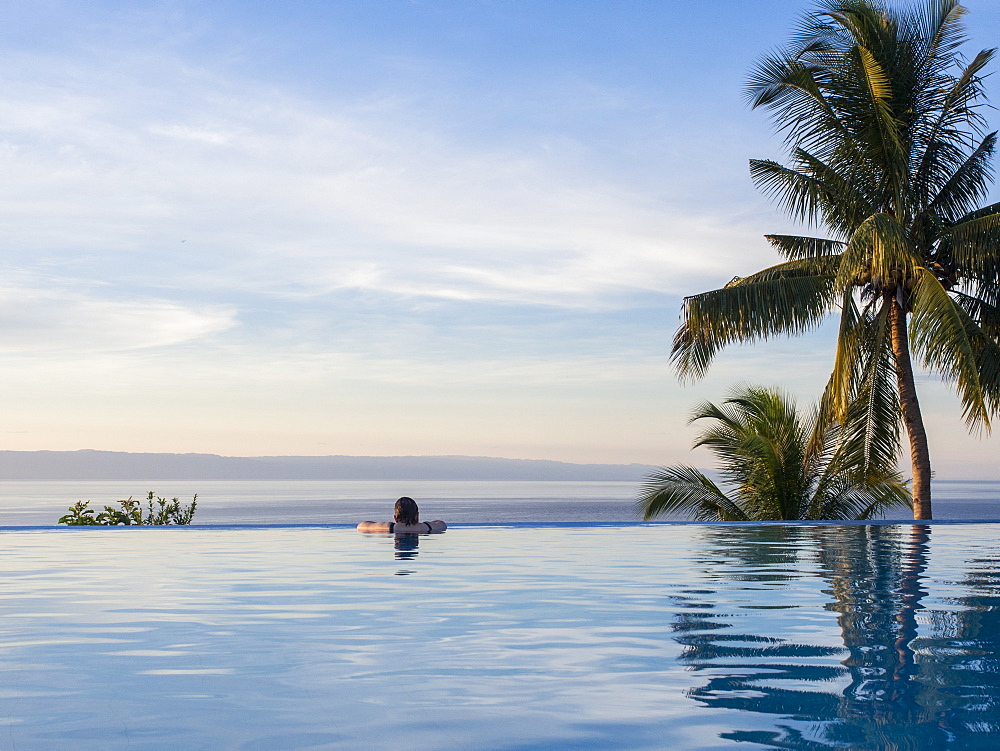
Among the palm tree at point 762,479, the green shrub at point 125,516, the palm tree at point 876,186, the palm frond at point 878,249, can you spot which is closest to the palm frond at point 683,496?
the palm tree at point 762,479

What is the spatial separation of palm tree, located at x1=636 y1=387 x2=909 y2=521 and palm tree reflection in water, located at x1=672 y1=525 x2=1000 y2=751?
29.9 ft

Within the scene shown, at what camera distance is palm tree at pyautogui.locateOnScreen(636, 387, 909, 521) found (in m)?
17.7

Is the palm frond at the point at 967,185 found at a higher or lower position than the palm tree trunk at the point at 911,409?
higher

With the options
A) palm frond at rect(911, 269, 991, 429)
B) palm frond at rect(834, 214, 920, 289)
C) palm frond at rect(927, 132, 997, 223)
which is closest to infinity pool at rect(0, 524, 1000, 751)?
palm frond at rect(911, 269, 991, 429)

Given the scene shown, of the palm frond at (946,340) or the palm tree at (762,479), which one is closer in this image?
the palm frond at (946,340)

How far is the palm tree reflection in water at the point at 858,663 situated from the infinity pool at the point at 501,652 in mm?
18

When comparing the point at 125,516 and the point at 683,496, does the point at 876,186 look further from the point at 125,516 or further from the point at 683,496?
the point at 125,516

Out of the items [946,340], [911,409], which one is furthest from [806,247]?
[946,340]

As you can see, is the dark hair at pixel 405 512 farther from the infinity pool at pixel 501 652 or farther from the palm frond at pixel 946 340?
the palm frond at pixel 946 340

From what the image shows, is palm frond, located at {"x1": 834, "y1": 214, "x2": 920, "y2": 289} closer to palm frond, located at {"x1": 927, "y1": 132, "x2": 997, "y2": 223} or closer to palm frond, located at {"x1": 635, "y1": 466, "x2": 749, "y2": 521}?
palm frond, located at {"x1": 927, "y1": 132, "x2": 997, "y2": 223}

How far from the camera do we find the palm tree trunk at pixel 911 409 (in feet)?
49.4

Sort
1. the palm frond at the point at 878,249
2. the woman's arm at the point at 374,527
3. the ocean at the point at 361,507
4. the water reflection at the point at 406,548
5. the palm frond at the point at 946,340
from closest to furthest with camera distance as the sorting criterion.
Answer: the water reflection at the point at 406,548 < the woman's arm at the point at 374,527 < the palm frond at the point at 946,340 < the palm frond at the point at 878,249 < the ocean at the point at 361,507

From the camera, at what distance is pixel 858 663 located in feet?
15.3

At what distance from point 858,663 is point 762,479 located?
13803mm
